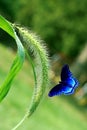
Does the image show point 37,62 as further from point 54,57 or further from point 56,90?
point 54,57

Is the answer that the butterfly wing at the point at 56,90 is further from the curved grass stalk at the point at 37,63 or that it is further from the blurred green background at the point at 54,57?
the blurred green background at the point at 54,57

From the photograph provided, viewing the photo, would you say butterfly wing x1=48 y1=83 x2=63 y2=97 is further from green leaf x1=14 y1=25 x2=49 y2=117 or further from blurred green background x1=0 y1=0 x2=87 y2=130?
blurred green background x1=0 y1=0 x2=87 y2=130

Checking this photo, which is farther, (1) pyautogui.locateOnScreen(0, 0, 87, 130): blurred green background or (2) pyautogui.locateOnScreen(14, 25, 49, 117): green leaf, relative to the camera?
(1) pyautogui.locateOnScreen(0, 0, 87, 130): blurred green background

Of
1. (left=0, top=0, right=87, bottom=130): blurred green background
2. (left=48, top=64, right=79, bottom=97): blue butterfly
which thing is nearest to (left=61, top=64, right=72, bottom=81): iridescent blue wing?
(left=48, top=64, right=79, bottom=97): blue butterfly

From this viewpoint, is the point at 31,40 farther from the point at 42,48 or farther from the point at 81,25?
the point at 81,25

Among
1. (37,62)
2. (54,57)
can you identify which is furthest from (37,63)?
(54,57)

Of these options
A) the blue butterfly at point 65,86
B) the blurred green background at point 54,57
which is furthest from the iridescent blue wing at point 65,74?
the blurred green background at point 54,57

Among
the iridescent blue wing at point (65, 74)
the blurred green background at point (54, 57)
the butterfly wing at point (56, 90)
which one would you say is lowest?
the blurred green background at point (54, 57)

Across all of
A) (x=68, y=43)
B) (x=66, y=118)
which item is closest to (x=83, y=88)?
(x=68, y=43)
